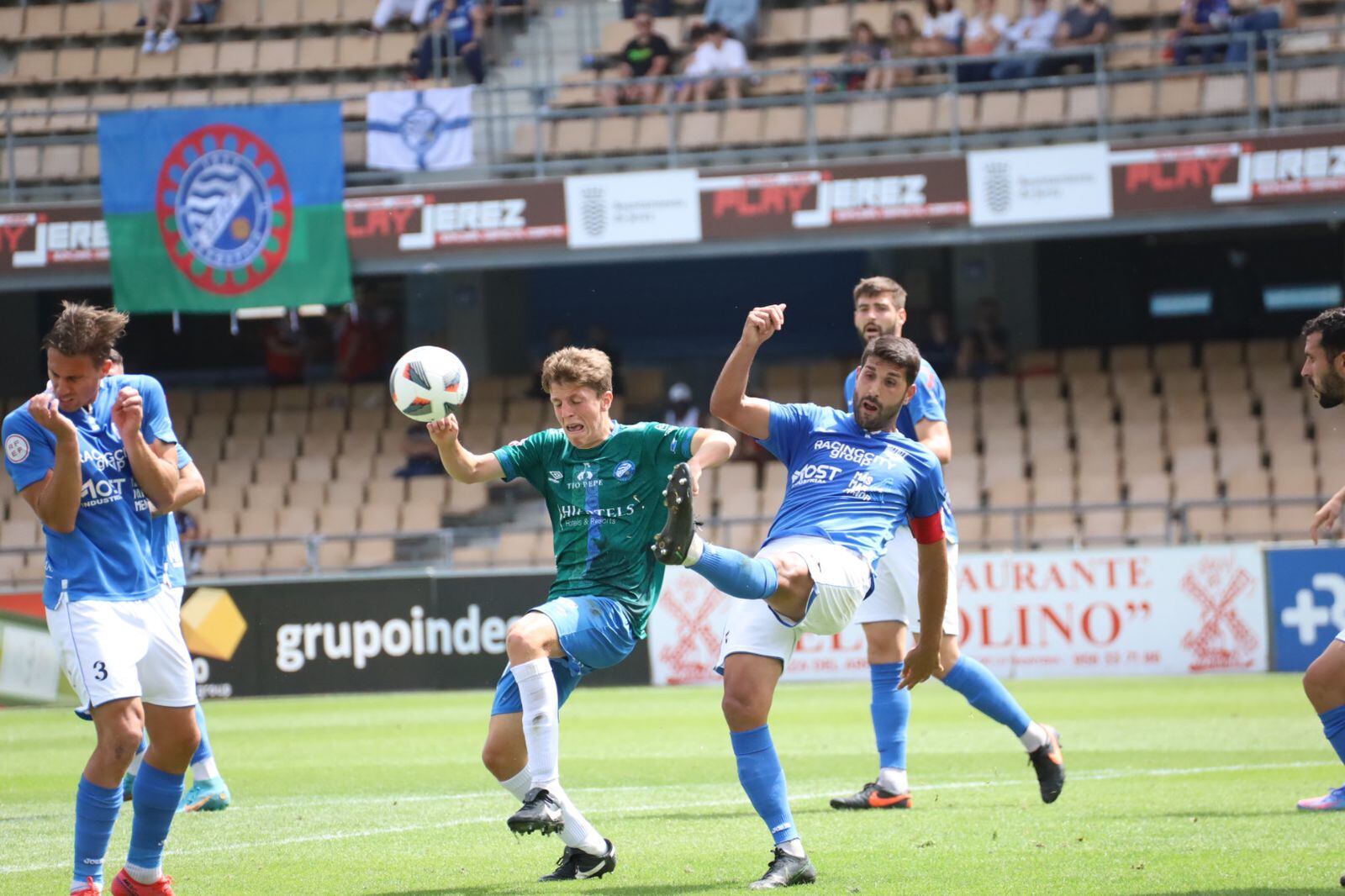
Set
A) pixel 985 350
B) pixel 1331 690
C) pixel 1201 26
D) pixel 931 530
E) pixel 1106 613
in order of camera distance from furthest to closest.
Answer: pixel 985 350 < pixel 1201 26 < pixel 1106 613 < pixel 931 530 < pixel 1331 690

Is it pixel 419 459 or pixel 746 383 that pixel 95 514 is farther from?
pixel 419 459

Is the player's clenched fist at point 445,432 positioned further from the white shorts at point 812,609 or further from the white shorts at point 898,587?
the white shorts at point 898,587

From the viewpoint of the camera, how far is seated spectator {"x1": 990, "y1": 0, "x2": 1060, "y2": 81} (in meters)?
20.9

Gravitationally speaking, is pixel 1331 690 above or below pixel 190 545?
above

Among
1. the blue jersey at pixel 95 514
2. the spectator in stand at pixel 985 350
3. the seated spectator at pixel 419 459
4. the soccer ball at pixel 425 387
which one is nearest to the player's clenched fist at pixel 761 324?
the soccer ball at pixel 425 387

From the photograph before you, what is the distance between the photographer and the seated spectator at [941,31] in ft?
70.1

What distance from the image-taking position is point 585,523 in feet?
21.0

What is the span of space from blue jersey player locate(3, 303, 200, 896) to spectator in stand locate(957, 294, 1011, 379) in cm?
1821

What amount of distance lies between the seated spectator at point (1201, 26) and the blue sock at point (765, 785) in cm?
1635

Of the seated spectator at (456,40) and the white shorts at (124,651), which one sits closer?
the white shorts at (124,651)

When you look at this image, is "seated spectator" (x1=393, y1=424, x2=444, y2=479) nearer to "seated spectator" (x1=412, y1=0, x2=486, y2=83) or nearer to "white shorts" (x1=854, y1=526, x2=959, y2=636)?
"seated spectator" (x1=412, y1=0, x2=486, y2=83)

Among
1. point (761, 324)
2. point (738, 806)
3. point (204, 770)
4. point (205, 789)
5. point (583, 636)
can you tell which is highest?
point (761, 324)

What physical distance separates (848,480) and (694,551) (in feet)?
3.50

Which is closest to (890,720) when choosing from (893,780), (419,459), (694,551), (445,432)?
(893,780)
